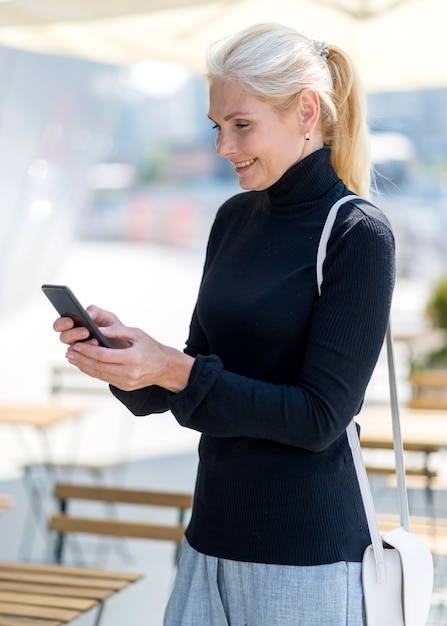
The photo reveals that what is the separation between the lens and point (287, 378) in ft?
5.13

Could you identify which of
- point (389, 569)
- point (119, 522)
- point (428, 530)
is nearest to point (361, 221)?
point (389, 569)

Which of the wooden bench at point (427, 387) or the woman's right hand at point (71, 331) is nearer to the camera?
the woman's right hand at point (71, 331)

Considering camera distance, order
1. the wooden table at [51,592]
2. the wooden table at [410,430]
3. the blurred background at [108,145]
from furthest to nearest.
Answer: the blurred background at [108,145]
the wooden table at [410,430]
the wooden table at [51,592]

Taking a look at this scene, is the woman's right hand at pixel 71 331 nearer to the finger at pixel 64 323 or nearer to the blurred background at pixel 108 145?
the finger at pixel 64 323

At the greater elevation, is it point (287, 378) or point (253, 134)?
point (253, 134)

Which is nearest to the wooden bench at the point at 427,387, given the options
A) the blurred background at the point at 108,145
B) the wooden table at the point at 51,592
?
the blurred background at the point at 108,145

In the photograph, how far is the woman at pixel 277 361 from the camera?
4.82ft

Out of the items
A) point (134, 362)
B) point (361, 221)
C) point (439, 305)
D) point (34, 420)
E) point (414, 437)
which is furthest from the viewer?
point (439, 305)

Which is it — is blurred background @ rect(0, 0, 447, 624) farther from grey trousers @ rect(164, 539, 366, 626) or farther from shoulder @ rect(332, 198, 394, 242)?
grey trousers @ rect(164, 539, 366, 626)

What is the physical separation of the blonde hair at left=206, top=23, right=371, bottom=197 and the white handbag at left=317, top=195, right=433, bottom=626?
6.4 inches

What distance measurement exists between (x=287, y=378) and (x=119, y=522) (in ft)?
6.87

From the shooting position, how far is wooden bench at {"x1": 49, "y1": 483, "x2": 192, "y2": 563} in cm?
334

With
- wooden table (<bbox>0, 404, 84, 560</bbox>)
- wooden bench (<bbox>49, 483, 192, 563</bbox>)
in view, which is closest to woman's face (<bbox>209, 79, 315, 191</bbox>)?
wooden bench (<bbox>49, 483, 192, 563</bbox>)

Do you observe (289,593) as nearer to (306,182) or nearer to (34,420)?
(306,182)
